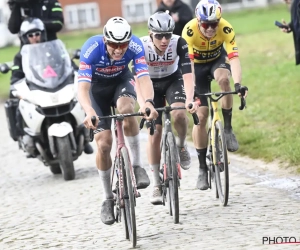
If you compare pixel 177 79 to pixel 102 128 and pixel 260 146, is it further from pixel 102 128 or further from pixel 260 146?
pixel 260 146

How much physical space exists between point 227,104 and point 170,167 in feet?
5.60

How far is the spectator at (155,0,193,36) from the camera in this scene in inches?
605

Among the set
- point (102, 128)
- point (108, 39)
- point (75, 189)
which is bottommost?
point (75, 189)

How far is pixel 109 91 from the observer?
9.63 m

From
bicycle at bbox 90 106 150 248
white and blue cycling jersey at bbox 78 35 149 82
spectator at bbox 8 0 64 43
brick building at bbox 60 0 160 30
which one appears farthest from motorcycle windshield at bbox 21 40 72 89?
brick building at bbox 60 0 160 30

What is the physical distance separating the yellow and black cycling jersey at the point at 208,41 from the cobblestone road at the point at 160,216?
167cm

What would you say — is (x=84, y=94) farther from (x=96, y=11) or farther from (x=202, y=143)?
(x=96, y=11)

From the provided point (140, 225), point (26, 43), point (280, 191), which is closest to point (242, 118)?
point (26, 43)

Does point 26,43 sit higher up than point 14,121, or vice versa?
point 26,43

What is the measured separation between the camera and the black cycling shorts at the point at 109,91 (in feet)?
31.3

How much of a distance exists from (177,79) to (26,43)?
452cm

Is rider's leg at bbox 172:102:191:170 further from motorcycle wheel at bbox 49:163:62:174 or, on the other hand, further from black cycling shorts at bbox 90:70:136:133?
motorcycle wheel at bbox 49:163:62:174

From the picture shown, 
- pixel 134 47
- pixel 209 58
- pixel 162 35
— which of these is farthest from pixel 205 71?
pixel 134 47

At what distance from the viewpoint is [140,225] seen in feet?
31.6
